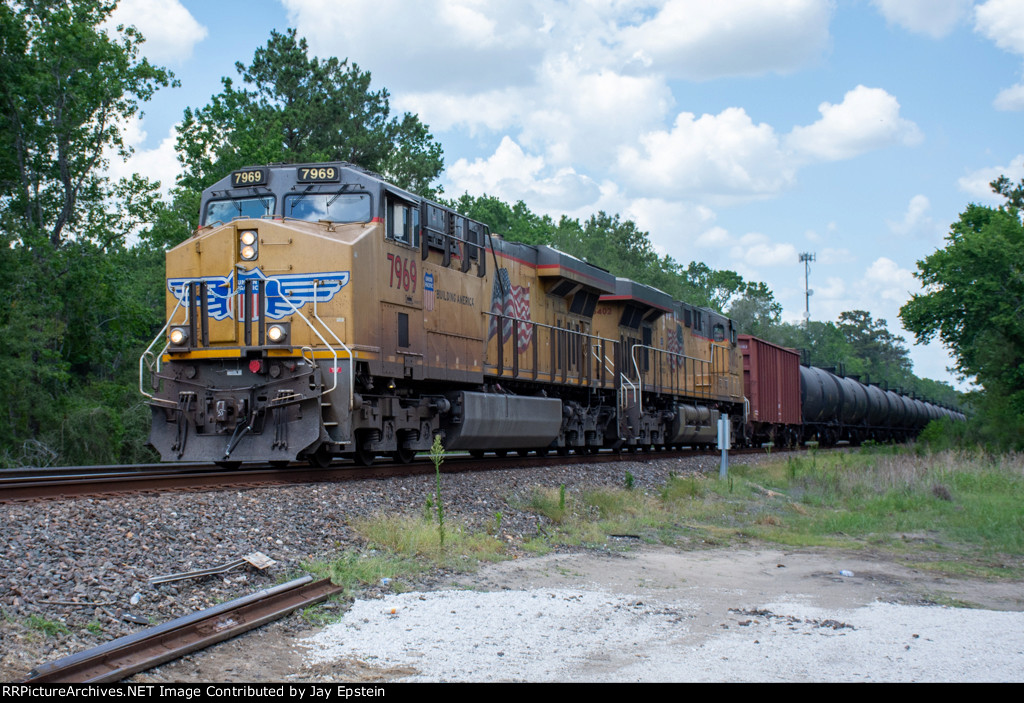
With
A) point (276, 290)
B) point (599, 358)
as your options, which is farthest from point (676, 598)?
point (599, 358)

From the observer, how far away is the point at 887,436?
142 ft

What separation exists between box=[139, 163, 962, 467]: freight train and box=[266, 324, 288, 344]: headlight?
23 millimetres

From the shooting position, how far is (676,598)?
6824 mm

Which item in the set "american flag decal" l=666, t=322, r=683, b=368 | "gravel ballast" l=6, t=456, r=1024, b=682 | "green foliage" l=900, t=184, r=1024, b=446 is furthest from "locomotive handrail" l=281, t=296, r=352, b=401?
"green foliage" l=900, t=184, r=1024, b=446

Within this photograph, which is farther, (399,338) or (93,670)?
(399,338)

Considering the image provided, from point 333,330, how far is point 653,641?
6.46m

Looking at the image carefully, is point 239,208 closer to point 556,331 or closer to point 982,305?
point 556,331

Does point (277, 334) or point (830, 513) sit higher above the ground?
point (277, 334)

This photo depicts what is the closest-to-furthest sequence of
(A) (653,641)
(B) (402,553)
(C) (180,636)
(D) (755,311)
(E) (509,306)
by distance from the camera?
(C) (180,636), (A) (653,641), (B) (402,553), (E) (509,306), (D) (755,311)

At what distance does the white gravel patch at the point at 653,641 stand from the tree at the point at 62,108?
2300cm

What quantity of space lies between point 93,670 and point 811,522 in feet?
31.5

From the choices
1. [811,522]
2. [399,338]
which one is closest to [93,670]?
[399,338]

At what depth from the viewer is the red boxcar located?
93.0 ft

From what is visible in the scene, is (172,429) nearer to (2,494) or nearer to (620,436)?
(2,494)
